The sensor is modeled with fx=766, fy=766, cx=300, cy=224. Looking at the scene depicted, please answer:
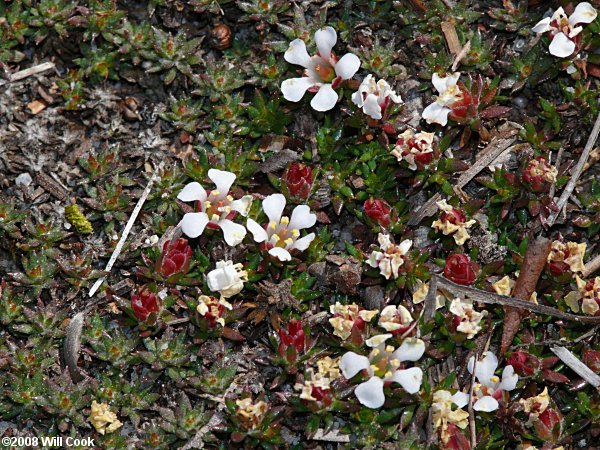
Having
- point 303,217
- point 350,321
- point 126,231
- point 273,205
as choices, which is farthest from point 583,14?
point 126,231

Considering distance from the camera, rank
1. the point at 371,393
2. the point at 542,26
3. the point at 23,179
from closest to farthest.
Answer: the point at 371,393 → the point at 542,26 → the point at 23,179

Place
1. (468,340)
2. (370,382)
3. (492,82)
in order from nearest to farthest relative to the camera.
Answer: (370,382) < (468,340) < (492,82)

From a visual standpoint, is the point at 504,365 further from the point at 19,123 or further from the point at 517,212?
the point at 19,123

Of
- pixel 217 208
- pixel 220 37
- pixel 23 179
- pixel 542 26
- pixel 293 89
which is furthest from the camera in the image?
pixel 220 37

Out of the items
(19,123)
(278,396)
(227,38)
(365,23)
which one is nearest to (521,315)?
(278,396)

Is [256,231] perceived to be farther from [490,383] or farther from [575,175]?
[575,175]

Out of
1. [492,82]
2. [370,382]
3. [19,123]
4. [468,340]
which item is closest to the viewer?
[370,382]
